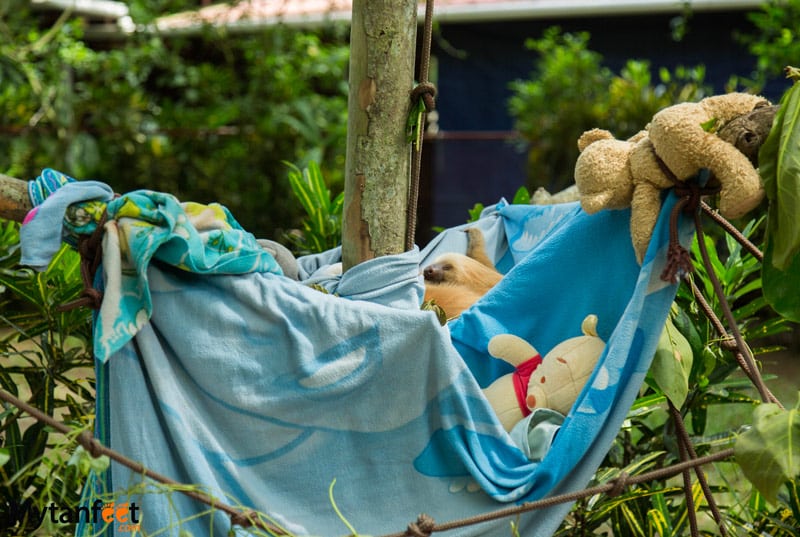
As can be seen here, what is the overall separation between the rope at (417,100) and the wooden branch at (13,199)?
2.78 ft

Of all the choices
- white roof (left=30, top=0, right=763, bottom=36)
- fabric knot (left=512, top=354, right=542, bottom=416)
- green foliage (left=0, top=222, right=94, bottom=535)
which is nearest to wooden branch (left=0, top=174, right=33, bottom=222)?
green foliage (left=0, top=222, right=94, bottom=535)

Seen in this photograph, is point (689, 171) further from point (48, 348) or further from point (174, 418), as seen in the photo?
point (48, 348)

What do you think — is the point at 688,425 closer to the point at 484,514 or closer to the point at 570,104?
the point at 484,514

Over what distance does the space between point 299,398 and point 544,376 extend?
1.87 feet

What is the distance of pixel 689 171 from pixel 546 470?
0.66 metres

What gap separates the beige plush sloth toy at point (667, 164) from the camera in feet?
5.56

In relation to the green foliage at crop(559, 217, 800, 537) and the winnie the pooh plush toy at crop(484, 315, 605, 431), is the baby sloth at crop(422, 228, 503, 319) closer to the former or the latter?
the winnie the pooh plush toy at crop(484, 315, 605, 431)

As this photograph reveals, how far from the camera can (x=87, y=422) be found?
239 centimetres

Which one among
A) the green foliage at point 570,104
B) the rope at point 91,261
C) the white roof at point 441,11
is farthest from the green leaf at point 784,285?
the white roof at point 441,11

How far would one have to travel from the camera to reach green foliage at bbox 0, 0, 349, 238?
6781 millimetres

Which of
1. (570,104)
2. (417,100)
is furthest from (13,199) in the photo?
(570,104)

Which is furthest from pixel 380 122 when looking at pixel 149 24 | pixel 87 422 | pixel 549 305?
pixel 149 24

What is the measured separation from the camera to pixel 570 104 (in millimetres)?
6445

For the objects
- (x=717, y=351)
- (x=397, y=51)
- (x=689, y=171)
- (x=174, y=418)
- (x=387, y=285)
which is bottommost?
(x=717, y=351)
